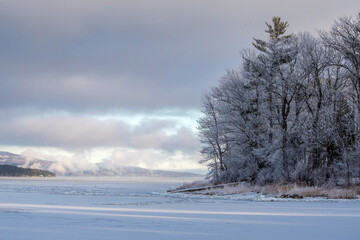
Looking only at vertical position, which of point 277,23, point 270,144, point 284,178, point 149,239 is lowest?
point 149,239

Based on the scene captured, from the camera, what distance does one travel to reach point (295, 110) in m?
37.7

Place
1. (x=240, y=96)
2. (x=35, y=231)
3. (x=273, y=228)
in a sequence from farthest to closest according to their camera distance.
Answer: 1. (x=240, y=96)
2. (x=273, y=228)
3. (x=35, y=231)

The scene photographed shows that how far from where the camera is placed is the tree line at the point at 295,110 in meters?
30.8

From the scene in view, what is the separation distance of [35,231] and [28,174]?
144 meters

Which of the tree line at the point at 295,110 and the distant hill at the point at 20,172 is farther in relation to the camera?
the distant hill at the point at 20,172

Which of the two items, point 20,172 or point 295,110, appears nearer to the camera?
point 295,110

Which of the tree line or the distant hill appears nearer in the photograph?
the tree line

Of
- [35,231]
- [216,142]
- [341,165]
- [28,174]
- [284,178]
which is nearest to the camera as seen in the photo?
[35,231]

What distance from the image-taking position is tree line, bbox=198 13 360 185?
1214 inches

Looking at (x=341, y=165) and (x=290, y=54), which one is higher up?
(x=290, y=54)

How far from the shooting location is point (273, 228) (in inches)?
405

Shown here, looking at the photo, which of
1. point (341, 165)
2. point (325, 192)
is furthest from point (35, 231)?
Result: point (341, 165)

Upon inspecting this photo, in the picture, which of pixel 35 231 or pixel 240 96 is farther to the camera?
pixel 240 96

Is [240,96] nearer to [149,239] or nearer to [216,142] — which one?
[216,142]
